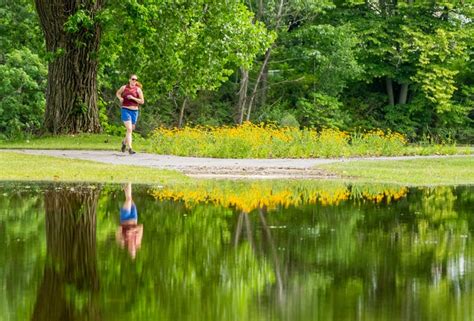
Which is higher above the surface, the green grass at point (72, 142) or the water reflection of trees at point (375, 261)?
the green grass at point (72, 142)

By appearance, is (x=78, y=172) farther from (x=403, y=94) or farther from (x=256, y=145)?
(x=403, y=94)

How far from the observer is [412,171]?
75.3ft

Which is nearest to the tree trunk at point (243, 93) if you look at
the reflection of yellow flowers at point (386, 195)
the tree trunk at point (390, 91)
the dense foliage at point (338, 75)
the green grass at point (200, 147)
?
the dense foliage at point (338, 75)

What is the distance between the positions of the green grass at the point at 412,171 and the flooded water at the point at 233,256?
4.23 metres

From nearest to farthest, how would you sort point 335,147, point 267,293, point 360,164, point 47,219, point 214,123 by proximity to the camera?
point 267,293 < point 47,219 < point 360,164 < point 335,147 < point 214,123

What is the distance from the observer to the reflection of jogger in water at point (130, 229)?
1033cm

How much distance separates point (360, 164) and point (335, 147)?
3.80 m

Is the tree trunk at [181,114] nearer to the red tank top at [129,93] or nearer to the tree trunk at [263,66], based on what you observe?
the tree trunk at [263,66]

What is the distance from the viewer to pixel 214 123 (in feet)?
164

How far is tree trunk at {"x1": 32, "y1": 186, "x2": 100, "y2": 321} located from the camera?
23.2ft

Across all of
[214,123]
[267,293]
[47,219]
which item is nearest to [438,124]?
[214,123]

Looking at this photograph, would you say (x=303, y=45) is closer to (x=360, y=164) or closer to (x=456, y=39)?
(x=456, y=39)

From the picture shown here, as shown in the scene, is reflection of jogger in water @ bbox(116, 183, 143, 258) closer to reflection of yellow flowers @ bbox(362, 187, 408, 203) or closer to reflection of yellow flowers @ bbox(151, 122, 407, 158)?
reflection of yellow flowers @ bbox(362, 187, 408, 203)

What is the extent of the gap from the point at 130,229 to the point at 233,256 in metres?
2.20
